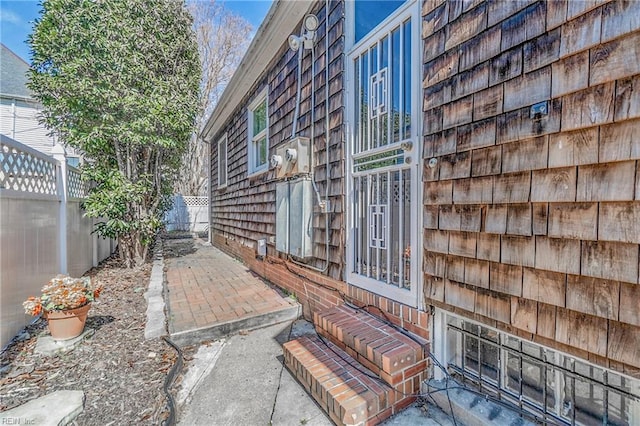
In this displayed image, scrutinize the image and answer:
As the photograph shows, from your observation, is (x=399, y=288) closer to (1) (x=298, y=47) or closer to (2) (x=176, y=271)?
(1) (x=298, y=47)

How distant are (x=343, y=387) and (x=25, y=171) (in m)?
4.07

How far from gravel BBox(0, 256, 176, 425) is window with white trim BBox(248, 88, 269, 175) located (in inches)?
121

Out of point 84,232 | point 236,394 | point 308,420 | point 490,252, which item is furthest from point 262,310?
point 84,232

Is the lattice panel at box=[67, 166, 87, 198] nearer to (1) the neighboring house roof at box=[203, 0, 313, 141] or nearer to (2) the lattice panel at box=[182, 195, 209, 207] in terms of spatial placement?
(1) the neighboring house roof at box=[203, 0, 313, 141]

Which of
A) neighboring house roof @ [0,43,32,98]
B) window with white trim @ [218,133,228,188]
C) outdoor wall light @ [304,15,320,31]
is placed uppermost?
neighboring house roof @ [0,43,32,98]

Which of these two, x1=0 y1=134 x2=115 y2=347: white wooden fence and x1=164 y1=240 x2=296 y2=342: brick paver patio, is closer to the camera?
x1=0 y1=134 x2=115 y2=347: white wooden fence

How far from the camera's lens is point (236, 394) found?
217 centimetres

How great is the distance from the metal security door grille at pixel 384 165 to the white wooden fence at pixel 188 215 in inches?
538

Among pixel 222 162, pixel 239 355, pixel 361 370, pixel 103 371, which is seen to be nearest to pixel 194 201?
pixel 222 162

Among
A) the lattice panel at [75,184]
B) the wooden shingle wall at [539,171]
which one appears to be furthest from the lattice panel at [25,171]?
the wooden shingle wall at [539,171]

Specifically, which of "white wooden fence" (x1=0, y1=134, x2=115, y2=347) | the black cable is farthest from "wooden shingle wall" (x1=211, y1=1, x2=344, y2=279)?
"white wooden fence" (x1=0, y1=134, x2=115, y2=347)

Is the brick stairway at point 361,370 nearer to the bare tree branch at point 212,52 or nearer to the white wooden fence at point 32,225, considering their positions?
the white wooden fence at point 32,225

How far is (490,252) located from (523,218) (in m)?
0.26

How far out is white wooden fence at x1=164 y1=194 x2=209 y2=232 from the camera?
15.0 metres
